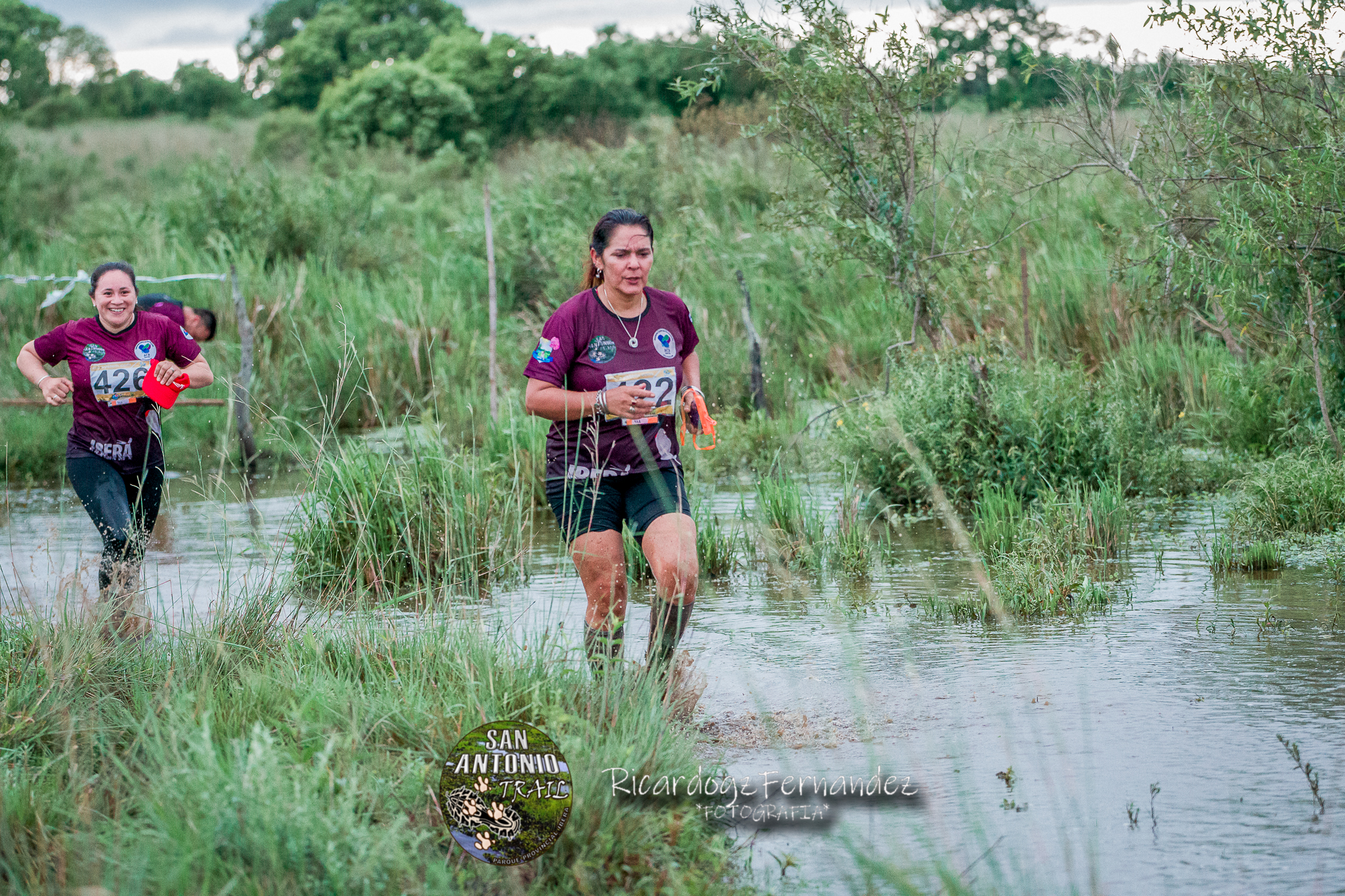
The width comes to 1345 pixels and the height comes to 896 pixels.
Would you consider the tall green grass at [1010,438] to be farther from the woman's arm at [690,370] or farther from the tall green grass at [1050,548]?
the woman's arm at [690,370]

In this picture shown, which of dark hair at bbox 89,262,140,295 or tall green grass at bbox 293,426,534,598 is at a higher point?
dark hair at bbox 89,262,140,295

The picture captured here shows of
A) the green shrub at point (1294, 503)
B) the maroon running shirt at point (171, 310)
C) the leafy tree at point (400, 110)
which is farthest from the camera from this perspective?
the leafy tree at point (400, 110)

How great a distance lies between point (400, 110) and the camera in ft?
112

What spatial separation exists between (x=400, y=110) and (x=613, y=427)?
31.5m

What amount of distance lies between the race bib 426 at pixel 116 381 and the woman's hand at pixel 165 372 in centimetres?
11

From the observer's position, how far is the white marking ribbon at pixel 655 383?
484cm

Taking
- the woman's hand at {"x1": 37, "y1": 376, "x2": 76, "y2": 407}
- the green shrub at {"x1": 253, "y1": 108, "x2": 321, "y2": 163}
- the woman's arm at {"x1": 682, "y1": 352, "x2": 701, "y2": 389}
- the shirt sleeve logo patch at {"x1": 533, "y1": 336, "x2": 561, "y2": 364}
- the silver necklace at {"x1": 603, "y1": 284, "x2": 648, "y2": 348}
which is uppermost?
the green shrub at {"x1": 253, "y1": 108, "x2": 321, "y2": 163}

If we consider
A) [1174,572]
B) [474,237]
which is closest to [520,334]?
[474,237]

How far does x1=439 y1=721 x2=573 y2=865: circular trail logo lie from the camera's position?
337 cm

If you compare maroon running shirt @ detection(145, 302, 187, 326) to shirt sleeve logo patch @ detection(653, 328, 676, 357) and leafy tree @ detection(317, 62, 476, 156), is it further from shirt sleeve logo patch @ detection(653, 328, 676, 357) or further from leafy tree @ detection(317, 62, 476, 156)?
leafy tree @ detection(317, 62, 476, 156)

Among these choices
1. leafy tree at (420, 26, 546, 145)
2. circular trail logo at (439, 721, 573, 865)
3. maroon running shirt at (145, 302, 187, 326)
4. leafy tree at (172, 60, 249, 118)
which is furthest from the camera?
leafy tree at (172, 60, 249, 118)

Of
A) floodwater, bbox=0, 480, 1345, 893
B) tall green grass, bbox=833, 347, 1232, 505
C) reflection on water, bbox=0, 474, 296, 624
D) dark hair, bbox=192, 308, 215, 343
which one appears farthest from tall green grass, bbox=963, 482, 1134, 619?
dark hair, bbox=192, 308, 215, 343

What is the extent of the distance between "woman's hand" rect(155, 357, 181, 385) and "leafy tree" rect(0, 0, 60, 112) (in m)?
47.1

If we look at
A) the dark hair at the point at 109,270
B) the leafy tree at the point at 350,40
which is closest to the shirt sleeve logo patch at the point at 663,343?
the dark hair at the point at 109,270
